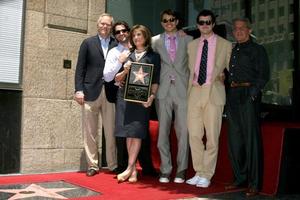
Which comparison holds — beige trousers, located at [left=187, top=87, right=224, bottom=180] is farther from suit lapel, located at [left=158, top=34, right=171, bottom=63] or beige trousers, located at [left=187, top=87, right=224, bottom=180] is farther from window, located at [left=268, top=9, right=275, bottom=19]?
window, located at [left=268, top=9, right=275, bottom=19]

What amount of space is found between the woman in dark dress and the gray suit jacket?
0.37 ft

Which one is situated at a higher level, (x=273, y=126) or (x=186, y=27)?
(x=186, y=27)

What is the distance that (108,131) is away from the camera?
19.3 ft

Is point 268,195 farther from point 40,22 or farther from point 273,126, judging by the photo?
point 40,22

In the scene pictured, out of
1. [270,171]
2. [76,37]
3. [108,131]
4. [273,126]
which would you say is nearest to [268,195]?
[270,171]

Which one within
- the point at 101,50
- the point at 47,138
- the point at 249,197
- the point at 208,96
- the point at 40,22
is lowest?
the point at 249,197

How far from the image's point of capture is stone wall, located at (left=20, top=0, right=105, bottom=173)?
5992 mm

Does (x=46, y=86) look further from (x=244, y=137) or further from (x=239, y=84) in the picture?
(x=244, y=137)

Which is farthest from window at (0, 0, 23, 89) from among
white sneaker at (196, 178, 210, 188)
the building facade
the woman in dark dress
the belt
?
the belt

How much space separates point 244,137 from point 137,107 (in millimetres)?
1292

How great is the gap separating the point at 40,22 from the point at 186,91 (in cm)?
233

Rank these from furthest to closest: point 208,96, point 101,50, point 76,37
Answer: point 76,37 → point 101,50 → point 208,96

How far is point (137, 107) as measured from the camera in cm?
520

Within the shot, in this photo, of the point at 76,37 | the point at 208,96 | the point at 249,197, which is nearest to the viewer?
the point at 249,197
